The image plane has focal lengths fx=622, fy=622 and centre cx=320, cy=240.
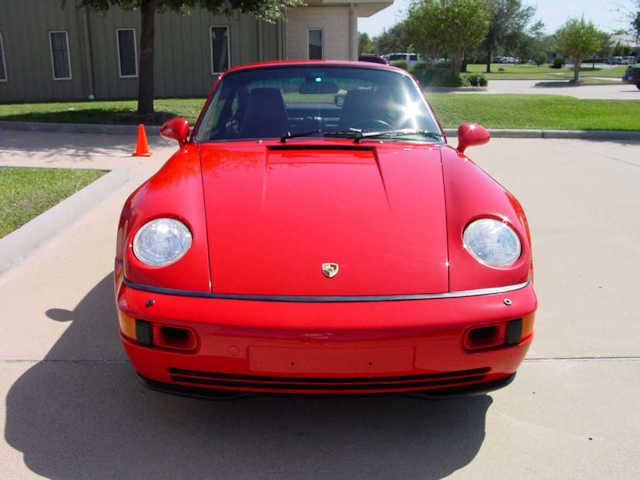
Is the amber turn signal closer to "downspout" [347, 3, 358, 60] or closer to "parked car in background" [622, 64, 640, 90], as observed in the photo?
"downspout" [347, 3, 358, 60]

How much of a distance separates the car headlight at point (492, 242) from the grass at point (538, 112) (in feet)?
35.5

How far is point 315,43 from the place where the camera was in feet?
74.4

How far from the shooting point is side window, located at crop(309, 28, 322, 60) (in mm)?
22547

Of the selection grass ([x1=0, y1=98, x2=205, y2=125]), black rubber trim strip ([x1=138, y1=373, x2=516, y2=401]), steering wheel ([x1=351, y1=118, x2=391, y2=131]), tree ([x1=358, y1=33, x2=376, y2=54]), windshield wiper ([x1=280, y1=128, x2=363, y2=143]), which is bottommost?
black rubber trim strip ([x1=138, y1=373, x2=516, y2=401])

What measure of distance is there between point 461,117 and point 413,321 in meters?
12.6

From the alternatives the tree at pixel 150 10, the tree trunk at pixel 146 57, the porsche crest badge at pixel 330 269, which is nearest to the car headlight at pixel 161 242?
the porsche crest badge at pixel 330 269

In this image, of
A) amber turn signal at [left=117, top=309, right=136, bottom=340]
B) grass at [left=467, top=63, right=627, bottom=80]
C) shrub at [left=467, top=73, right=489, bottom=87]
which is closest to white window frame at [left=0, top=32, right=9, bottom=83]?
shrub at [left=467, top=73, right=489, bottom=87]

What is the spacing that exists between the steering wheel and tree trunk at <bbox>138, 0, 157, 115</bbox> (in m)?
10.8

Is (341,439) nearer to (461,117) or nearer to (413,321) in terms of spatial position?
(413,321)

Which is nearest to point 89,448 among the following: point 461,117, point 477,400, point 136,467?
Answer: point 136,467

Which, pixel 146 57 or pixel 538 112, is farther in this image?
pixel 538 112

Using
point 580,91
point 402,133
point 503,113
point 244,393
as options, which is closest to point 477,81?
point 580,91

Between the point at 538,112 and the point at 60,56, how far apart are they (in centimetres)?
1537

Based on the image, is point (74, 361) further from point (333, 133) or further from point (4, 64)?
point (4, 64)
